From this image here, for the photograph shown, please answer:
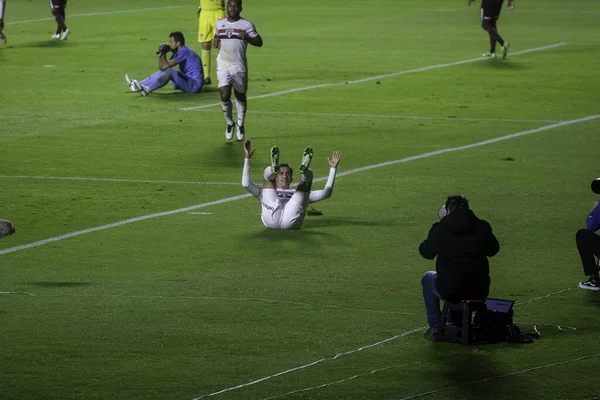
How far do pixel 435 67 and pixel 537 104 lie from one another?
241 inches

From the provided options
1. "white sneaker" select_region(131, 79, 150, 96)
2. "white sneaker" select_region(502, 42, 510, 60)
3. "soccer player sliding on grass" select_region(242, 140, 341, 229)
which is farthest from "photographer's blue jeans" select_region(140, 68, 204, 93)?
"soccer player sliding on grass" select_region(242, 140, 341, 229)

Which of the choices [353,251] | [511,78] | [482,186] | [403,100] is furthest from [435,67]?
[353,251]

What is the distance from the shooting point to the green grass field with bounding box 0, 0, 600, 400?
10477mm

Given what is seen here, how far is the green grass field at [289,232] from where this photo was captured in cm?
1048

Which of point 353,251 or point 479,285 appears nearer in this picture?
point 479,285

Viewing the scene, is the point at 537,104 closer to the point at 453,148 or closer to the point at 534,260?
the point at 453,148

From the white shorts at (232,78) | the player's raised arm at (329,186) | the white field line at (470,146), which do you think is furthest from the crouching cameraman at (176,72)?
the player's raised arm at (329,186)

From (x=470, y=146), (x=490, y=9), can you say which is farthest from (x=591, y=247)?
(x=490, y=9)

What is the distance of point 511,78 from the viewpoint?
30.9 metres

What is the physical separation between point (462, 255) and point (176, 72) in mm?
18033

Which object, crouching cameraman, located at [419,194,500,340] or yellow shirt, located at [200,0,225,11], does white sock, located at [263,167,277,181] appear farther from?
yellow shirt, located at [200,0,225,11]

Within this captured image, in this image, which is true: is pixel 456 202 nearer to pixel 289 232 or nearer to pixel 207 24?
pixel 289 232

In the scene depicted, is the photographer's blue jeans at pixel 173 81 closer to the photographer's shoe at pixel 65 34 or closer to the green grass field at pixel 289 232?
the green grass field at pixel 289 232

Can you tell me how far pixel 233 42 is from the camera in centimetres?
2200
